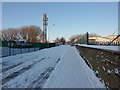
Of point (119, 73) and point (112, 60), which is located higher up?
point (112, 60)

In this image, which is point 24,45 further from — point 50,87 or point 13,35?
point 13,35

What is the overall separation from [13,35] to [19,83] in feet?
282

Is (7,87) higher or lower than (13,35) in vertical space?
lower

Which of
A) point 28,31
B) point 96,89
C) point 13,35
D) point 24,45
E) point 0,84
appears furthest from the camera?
point 13,35

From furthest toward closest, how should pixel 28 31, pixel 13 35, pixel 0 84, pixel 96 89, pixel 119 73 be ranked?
pixel 13 35, pixel 28 31, pixel 0 84, pixel 96 89, pixel 119 73

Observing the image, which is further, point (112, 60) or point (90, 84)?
point (90, 84)

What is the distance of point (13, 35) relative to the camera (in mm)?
85000

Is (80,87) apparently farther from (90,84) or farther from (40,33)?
(40,33)

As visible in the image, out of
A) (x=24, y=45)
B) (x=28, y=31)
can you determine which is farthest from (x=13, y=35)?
(x=24, y=45)

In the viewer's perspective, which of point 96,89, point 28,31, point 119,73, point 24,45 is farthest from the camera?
point 28,31

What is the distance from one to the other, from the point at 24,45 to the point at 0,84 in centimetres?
2798

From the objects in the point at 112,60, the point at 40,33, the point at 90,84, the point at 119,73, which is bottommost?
the point at 90,84

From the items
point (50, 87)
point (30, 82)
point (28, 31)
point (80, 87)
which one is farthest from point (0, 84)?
point (28, 31)

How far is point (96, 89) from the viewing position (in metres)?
4.33
